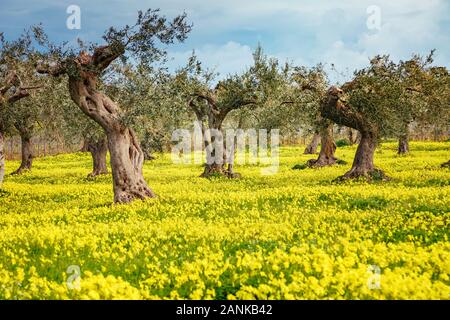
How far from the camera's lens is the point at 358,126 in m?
32.9

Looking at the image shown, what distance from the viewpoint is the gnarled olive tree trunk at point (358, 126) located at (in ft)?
106

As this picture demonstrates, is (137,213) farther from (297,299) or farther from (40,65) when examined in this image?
(297,299)

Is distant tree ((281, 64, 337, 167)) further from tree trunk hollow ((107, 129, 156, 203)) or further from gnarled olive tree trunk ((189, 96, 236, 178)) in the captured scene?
tree trunk hollow ((107, 129, 156, 203))

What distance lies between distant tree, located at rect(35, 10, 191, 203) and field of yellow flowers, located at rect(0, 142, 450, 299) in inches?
85.8

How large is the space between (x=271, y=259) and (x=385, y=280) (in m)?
2.77

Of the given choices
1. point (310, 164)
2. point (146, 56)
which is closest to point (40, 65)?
point (146, 56)

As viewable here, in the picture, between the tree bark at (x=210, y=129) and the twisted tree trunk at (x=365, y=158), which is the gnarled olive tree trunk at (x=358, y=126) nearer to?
the twisted tree trunk at (x=365, y=158)

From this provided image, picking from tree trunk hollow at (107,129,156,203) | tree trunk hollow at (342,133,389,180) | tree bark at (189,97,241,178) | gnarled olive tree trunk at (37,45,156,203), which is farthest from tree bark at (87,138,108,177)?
tree trunk hollow at (342,133,389,180)

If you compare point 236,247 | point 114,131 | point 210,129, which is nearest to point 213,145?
point 210,129

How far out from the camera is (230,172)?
39188mm

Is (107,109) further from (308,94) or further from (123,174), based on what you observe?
(308,94)

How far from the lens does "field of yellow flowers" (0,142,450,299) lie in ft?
29.4

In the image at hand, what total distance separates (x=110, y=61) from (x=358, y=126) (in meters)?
16.7

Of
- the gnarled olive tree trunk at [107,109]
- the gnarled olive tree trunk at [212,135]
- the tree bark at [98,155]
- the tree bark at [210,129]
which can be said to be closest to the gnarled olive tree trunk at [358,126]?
the tree bark at [210,129]
